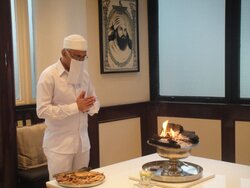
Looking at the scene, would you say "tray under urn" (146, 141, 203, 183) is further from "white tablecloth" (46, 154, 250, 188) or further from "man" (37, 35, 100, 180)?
"man" (37, 35, 100, 180)

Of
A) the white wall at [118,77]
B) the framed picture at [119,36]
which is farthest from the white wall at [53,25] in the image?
the framed picture at [119,36]

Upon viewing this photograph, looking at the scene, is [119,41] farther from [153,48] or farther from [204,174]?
[204,174]

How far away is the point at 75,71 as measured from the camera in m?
2.49

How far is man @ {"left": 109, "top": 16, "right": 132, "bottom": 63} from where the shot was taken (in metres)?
3.78

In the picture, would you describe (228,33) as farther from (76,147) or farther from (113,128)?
(76,147)

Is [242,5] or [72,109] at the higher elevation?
[242,5]

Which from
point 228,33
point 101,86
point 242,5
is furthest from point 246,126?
point 101,86

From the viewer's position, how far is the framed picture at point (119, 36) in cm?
370

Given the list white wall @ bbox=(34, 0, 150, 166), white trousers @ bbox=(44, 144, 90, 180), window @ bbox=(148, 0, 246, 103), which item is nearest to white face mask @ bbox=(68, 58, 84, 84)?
white trousers @ bbox=(44, 144, 90, 180)

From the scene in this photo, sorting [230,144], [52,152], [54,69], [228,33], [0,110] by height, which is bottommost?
[230,144]

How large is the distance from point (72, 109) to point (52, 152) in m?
Result: 0.35

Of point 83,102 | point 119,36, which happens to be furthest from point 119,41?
point 83,102

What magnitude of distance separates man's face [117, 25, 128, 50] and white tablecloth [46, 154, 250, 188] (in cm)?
181

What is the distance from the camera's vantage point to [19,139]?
329 centimetres
